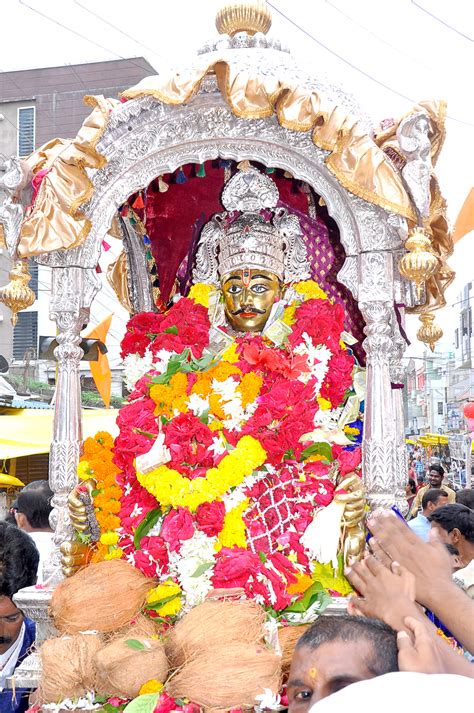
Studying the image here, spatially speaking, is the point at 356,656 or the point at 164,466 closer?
the point at 356,656

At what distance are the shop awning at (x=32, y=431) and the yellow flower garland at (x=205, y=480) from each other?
501 cm

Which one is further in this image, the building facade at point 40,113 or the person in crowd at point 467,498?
the building facade at point 40,113

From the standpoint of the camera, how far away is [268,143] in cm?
374

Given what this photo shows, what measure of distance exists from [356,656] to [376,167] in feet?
7.71

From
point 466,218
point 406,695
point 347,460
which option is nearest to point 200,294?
point 347,460

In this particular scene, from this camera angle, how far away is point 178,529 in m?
3.41

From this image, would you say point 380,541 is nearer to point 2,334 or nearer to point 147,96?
point 147,96

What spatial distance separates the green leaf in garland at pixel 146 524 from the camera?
3.56 metres

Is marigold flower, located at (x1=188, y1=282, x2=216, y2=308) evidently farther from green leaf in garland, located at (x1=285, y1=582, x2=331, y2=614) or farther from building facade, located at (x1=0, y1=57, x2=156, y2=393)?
building facade, located at (x1=0, y1=57, x2=156, y2=393)

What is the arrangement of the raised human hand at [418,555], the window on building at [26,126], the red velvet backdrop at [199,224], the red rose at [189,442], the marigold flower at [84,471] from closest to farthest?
the raised human hand at [418,555], the red rose at [189,442], the marigold flower at [84,471], the red velvet backdrop at [199,224], the window on building at [26,126]

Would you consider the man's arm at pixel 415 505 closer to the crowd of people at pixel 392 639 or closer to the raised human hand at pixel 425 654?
the crowd of people at pixel 392 639

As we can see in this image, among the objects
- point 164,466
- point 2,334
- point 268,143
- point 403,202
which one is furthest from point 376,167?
point 2,334

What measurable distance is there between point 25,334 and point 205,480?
1845 centimetres

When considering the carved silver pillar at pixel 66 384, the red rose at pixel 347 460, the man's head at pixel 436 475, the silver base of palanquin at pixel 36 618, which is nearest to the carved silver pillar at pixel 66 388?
the carved silver pillar at pixel 66 384
